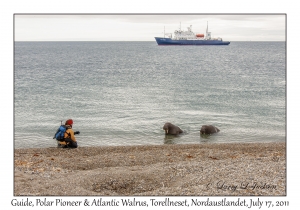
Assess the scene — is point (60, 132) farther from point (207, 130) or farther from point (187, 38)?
point (187, 38)

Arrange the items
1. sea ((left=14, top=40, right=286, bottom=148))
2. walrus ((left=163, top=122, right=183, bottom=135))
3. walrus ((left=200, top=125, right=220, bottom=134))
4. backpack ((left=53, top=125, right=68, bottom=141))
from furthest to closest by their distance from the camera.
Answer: walrus ((left=200, top=125, right=220, bottom=134)) → walrus ((left=163, top=122, right=183, bottom=135)) → sea ((left=14, top=40, right=286, bottom=148)) → backpack ((left=53, top=125, right=68, bottom=141))

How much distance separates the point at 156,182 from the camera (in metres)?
10.8

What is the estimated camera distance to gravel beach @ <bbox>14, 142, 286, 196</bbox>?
9.66 metres

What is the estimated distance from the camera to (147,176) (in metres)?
11.2

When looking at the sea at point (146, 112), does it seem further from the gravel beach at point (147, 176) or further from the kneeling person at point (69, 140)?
the gravel beach at point (147, 176)

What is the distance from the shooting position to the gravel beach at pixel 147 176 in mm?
9664

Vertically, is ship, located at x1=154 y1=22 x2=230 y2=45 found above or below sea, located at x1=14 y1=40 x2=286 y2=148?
above

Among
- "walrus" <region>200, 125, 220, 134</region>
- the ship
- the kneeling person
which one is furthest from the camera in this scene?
the ship

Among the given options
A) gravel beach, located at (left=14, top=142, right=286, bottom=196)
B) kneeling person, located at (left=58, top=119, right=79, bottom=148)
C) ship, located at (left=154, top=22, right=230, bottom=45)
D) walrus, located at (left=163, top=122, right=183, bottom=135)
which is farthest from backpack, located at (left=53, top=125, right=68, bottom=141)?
ship, located at (left=154, top=22, right=230, bottom=45)

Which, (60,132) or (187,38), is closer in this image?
(60,132)

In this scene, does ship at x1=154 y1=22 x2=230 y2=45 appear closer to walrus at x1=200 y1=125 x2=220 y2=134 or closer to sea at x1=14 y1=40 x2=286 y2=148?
sea at x1=14 y1=40 x2=286 y2=148

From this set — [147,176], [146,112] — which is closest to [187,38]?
[146,112]
